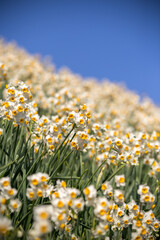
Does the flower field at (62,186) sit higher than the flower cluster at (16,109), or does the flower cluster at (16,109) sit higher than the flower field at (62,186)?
the flower cluster at (16,109)

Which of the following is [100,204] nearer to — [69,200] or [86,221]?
[69,200]

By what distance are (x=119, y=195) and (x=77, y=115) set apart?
1.03 metres

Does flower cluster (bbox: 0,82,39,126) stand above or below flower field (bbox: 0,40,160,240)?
above

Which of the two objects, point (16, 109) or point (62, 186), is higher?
point (16, 109)

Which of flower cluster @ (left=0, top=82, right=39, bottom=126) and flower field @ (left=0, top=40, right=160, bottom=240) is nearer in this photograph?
flower field @ (left=0, top=40, right=160, bottom=240)

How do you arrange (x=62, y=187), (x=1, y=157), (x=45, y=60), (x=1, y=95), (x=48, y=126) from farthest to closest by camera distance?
(x=45, y=60) < (x=1, y=95) < (x=48, y=126) < (x=1, y=157) < (x=62, y=187)

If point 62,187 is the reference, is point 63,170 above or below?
above

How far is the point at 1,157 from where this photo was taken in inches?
101

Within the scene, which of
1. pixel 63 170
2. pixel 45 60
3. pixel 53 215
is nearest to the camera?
pixel 53 215

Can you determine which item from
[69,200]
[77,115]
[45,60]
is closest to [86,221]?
[69,200]

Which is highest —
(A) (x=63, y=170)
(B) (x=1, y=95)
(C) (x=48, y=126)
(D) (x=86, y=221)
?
(B) (x=1, y=95)

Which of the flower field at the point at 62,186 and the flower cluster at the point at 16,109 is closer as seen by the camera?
the flower field at the point at 62,186

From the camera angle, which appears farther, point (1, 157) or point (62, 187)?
point (1, 157)

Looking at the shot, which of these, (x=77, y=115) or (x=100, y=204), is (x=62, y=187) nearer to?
(x=100, y=204)
